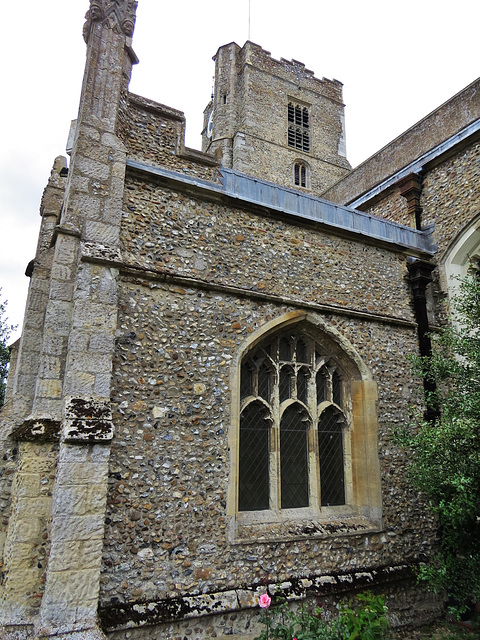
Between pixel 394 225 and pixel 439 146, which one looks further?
pixel 439 146

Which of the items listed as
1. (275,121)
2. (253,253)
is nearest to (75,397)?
(253,253)

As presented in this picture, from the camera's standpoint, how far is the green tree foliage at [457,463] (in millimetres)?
4262

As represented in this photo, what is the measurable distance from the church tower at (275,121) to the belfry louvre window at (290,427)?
18.3 m

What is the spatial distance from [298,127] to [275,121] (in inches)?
73.3

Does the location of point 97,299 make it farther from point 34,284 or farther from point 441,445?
point 441,445

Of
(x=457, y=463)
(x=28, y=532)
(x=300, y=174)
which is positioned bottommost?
(x=28, y=532)

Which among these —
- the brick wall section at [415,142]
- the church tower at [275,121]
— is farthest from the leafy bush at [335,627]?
the church tower at [275,121]

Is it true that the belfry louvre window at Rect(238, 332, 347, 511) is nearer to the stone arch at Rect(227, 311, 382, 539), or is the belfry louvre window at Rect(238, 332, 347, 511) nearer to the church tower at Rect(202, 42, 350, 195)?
the stone arch at Rect(227, 311, 382, 539)

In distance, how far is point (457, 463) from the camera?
4.37m

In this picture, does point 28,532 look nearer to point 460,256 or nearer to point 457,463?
point 457,463

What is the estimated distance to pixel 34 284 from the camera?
5.86 meters

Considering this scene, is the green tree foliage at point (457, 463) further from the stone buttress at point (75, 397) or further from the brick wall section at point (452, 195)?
the stone buttress at point (75, 397)

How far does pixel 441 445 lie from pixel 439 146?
258 inches

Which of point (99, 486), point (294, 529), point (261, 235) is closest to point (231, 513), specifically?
point (294, 529)
